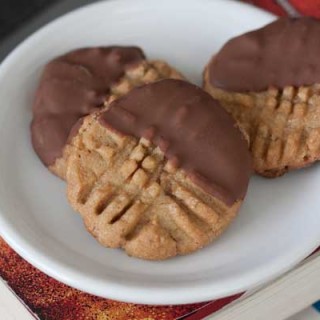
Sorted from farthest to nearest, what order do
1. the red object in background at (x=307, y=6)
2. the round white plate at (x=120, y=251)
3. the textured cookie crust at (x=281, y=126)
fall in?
1. the red object in background at (x=307, y=6)
2. the textured cookie crust at (x=281, y=126)
3. the round white plate at (x=120, y=251)

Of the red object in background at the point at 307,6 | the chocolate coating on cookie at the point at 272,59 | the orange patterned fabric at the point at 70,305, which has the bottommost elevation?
the orange patterned fabric at the point at 70,305

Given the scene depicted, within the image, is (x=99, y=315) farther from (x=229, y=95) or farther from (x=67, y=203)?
(x=229, y=95)

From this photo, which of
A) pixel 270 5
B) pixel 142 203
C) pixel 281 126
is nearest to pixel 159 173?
pixel 142 203

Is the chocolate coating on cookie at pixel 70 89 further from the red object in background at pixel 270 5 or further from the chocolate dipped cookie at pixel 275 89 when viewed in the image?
the red object in background at pixel 270 5

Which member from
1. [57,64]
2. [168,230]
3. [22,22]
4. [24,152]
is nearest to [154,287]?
[168,230]

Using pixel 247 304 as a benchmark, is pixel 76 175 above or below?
above

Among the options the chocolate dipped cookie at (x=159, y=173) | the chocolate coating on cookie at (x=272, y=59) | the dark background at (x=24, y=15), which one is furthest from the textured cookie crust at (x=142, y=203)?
the dark background at (x=24, y=15)
